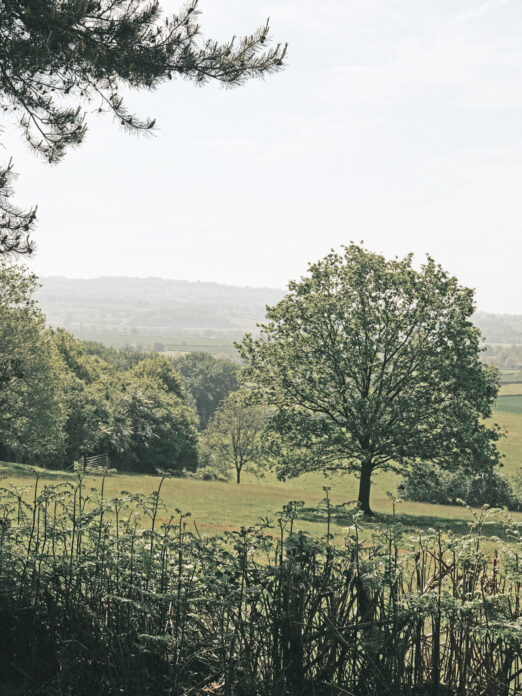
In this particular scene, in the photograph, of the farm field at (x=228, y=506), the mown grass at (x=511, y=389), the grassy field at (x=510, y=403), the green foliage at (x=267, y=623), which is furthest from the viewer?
the mown grass at (x=511, y=389)

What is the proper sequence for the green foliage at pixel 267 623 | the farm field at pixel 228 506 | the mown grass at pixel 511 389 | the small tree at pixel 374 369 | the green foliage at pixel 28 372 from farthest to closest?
the mown grass at pixel 511 389 → the green foliage at pixel 28 372 → the small tree at pixel 374 369 → the farm field at pixel 228 506 → the green foliage at pixel 267 623

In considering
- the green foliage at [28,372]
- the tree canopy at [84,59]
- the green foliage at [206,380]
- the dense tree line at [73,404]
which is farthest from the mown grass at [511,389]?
the tree canopy at [84,59]

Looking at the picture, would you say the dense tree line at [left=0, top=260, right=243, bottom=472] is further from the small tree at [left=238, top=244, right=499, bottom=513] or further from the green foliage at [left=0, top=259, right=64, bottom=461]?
the small tree at [left=238, top=244, right=499, bottom=513]

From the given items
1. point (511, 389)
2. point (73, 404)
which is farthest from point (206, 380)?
point (73, 404)

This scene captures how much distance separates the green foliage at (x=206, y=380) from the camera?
101 m

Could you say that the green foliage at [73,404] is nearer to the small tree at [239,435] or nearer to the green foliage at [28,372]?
the green foliage at [28,372]

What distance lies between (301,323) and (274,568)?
2110cm

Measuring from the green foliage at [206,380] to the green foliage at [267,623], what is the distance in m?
94.1

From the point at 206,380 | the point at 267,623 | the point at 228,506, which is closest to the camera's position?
the point at 267,623

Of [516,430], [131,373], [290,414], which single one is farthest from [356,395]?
[516,430]

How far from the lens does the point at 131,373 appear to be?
60.4m

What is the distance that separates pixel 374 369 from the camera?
79.7 feet

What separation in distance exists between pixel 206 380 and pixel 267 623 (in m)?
100

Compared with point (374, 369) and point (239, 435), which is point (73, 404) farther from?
point (374, 369)
